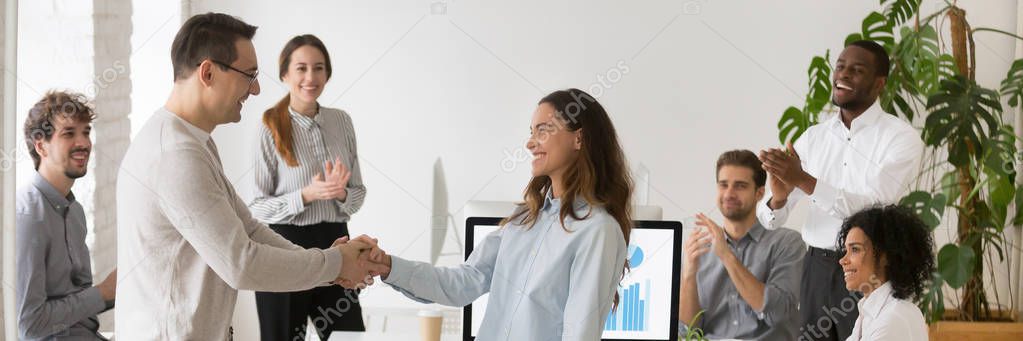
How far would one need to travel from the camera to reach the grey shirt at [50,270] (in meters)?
2.60

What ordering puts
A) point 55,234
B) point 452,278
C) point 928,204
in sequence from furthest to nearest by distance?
point 928,204 < point 55,234 < point 452,278

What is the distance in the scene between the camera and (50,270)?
8.70 ft

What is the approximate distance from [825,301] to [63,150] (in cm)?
229

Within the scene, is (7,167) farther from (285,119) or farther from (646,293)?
(646,293)

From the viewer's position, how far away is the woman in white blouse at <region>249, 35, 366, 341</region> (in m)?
3.55

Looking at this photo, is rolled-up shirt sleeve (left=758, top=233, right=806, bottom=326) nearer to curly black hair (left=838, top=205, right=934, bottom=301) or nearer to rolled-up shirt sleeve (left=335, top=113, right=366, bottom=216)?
curly black hair (left=838, top=205, right=934, bottom=301)

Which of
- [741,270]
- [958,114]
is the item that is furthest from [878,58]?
[741,270]

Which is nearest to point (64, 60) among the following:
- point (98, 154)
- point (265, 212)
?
point (98, 154)

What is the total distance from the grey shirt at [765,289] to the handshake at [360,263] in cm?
92

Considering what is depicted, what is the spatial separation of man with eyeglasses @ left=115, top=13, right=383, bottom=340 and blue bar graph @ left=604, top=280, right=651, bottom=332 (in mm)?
810

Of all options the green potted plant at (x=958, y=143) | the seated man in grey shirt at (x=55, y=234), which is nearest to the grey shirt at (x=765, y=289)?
the green potted plant at (x=958, y=143)

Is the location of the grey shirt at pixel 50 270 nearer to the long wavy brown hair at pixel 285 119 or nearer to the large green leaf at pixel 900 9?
the long wavy brown hair at pixel 285 119

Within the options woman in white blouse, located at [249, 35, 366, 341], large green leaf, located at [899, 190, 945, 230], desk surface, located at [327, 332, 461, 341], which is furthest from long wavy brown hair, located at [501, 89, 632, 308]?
large green leaf, located at [899, 190, 945, 230]

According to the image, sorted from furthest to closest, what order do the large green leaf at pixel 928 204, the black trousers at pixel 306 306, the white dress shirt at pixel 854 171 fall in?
the large green leaf at pixel 928 204, the black trousers at pixel 306 306, the white dress shirt at pixel 854 171
